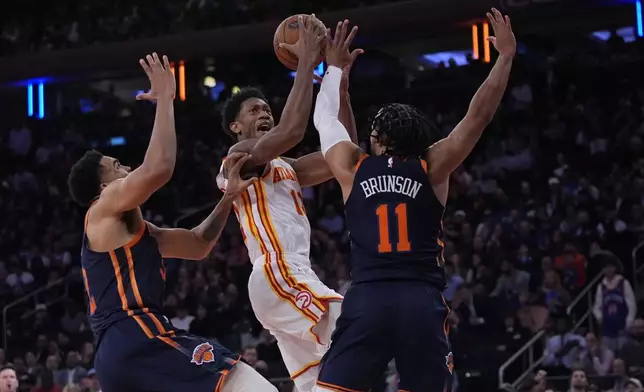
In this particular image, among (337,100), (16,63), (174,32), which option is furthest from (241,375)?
(16,63)

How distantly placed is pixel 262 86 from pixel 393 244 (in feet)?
50.2

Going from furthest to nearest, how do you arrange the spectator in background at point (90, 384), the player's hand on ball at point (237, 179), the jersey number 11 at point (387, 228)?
the spectator in background at point (90, 384) → the player's hand on ball at point (237, 179) → the jersey number 11 at point (387, 228)

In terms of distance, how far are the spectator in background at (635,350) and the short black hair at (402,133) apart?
6560 millimetres

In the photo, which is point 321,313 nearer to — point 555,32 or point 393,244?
point 393,244

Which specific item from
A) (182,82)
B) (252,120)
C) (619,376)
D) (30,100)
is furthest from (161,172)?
(30,100)

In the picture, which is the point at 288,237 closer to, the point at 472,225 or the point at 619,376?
the point at 619,376

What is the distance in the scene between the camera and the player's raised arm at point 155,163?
4828 mm

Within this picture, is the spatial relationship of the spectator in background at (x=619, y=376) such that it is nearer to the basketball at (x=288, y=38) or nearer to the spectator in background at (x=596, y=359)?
the spectator in background at (x=596, y=359)

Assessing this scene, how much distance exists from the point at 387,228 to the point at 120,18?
16050mm

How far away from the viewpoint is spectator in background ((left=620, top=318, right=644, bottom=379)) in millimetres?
10641

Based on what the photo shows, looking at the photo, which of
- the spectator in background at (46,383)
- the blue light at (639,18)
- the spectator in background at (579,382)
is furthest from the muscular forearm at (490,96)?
the blue light at (639,18)

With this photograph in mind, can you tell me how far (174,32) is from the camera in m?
18.9

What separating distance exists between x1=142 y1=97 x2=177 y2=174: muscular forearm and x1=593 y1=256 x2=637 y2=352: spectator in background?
7.83m

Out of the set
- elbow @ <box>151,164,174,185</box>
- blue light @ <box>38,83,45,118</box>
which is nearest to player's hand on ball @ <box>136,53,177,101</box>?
elbow @ <box>151,164,174,185</box>
